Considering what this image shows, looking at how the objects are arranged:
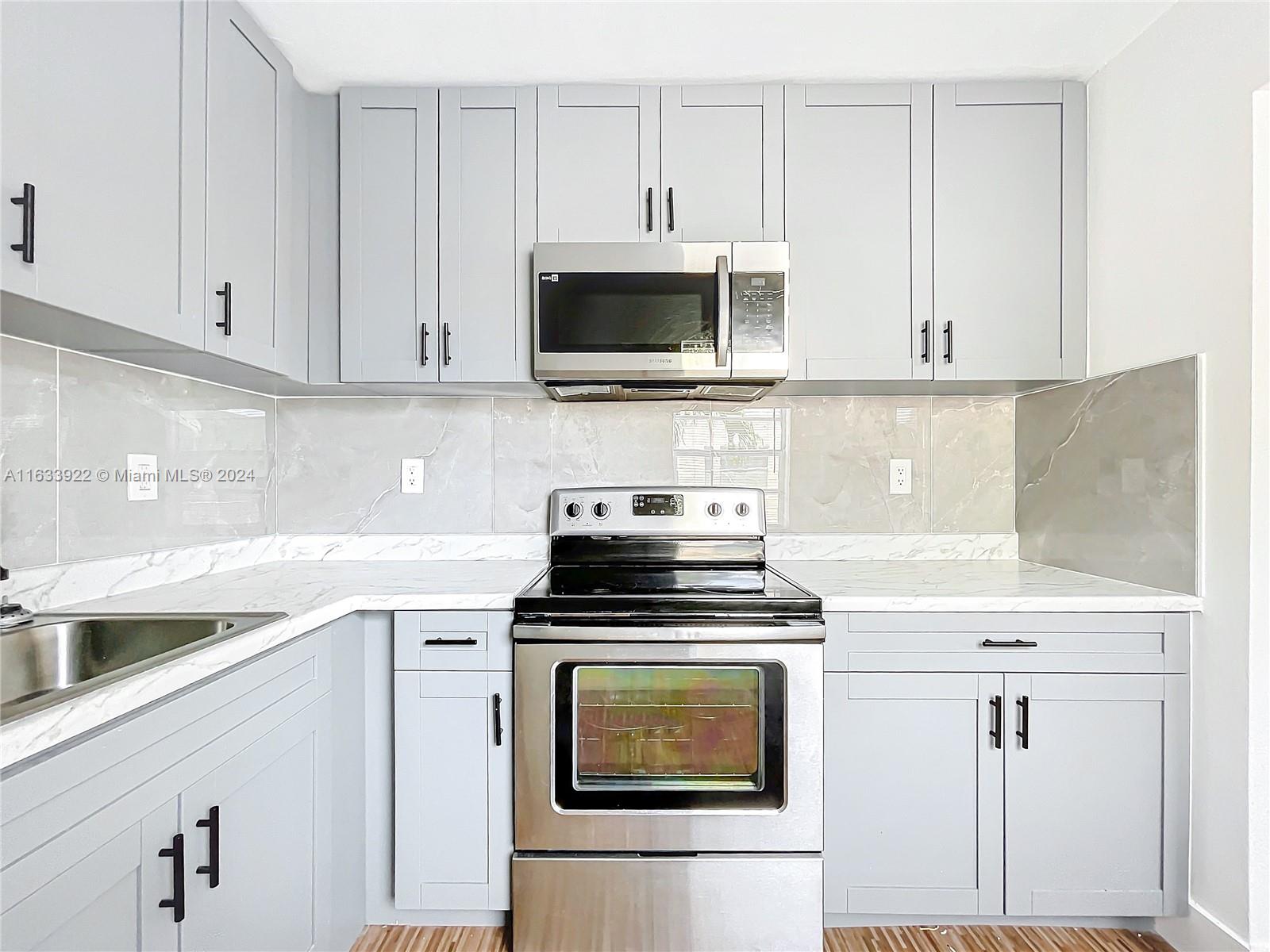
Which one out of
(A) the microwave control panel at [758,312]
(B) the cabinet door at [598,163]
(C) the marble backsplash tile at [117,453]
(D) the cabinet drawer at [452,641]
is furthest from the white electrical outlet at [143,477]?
(A) the microwave control panel at [758,312]

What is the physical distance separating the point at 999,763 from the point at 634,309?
4.88 feet

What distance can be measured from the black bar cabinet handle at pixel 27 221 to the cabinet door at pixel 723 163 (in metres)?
1.43

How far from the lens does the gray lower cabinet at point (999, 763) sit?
1.78 m

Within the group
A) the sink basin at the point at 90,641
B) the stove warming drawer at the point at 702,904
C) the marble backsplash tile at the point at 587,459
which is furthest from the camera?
the marble backsplash tile at the point at 587,459

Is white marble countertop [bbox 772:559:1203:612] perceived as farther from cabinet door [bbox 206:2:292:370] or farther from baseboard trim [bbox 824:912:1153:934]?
cabinet door [bbox 206:2:292:370]

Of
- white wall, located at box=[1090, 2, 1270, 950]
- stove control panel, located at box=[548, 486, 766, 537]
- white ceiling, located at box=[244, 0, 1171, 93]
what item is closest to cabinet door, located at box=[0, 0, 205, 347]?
white ceiling, located at box=[244, 0, 1171, 93]

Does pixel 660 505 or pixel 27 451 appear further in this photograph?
pixel 660 505

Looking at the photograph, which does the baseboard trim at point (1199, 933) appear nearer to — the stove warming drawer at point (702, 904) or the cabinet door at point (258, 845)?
the stove warming drawer at point (702, 904)

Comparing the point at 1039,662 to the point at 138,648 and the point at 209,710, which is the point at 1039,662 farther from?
the point at 138,648

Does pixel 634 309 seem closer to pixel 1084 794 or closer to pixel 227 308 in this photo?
pixel 227 308

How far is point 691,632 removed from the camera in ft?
5.72

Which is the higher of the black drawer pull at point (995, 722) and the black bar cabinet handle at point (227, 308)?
the black bar cabinet handle at point (227, 308)

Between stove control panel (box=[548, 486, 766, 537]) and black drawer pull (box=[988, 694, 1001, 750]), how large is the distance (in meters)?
0.81

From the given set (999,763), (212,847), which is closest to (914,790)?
(999,763)
